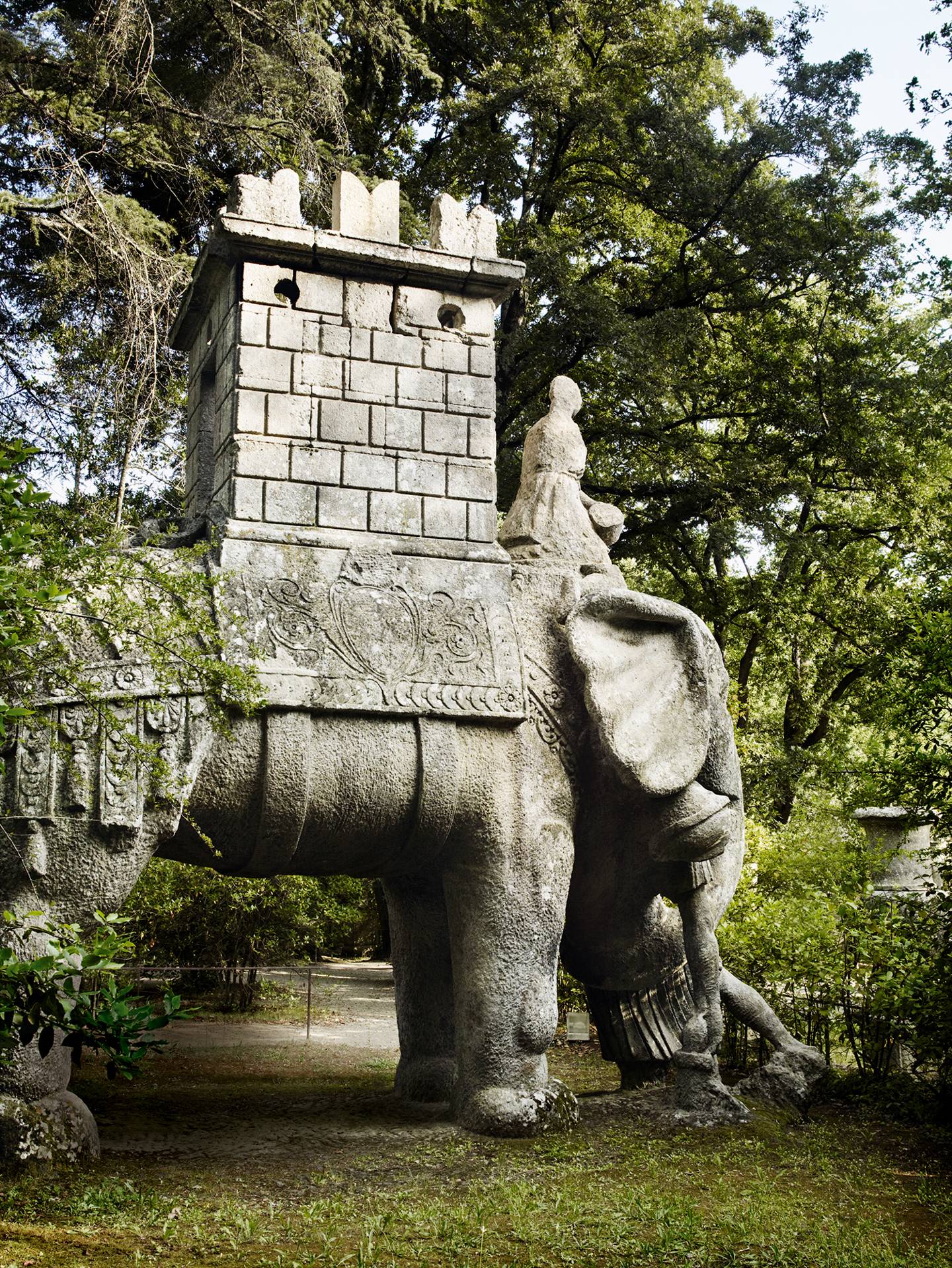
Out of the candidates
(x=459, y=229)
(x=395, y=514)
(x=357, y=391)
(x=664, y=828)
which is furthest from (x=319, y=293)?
(x=664, y=828)

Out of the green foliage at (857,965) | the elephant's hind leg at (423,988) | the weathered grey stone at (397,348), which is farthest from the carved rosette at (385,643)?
the green foliage at (857,965)

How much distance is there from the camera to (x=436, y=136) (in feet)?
51.8

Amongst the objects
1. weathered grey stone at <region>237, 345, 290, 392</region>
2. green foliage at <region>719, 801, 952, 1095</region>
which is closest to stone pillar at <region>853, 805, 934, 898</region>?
green foliage at <region>719, 801, 952, 1095</region>

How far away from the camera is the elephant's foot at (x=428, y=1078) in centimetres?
723

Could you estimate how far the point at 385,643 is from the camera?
6.12m

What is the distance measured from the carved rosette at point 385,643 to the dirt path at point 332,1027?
17.2ft

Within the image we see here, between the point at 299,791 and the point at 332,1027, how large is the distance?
22.7 feet

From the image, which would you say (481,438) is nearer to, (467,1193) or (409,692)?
(409,692)

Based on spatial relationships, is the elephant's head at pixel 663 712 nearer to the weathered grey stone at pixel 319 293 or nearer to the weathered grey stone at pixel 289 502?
the weathered grey stone at pixel 289 502

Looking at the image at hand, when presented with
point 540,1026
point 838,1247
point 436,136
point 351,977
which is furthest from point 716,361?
point 838,1247

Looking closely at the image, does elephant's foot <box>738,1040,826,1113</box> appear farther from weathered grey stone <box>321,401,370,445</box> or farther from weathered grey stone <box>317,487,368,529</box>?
weathered grey stone <box>321,401,370,445</box>

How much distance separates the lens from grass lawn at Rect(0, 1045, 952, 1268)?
15.1ft

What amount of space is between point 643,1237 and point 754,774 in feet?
38.5

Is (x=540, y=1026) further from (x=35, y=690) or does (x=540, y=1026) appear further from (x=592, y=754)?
(x=35, y=690)
